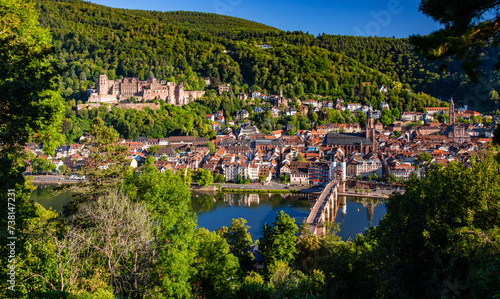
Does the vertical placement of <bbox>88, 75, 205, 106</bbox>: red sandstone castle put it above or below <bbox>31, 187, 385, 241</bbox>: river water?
above

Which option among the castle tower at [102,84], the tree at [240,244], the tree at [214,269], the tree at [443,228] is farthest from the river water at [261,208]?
the castle tower at [102,84]

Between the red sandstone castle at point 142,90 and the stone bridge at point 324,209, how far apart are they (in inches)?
818

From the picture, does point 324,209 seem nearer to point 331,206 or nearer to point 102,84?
point 331,206

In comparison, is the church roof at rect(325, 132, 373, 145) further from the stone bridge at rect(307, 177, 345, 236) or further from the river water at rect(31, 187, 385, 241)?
the river water at rect(31, 187, 385, 241)

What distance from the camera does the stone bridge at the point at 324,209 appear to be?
13298 millimetres

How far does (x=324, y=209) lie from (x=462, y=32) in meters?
13.6

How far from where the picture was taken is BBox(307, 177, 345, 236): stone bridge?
13.3 metres

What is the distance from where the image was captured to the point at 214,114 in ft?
124

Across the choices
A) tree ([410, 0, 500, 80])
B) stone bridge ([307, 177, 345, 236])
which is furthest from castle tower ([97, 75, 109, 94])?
tree ([410, 0, 500, 80])

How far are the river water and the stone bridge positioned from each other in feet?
1.00

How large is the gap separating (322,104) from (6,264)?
3987cm

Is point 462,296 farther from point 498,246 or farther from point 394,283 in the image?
point 394,283

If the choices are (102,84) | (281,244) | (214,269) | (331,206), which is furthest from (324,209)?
Answer: (102,84)

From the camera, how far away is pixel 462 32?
7.15 ft
